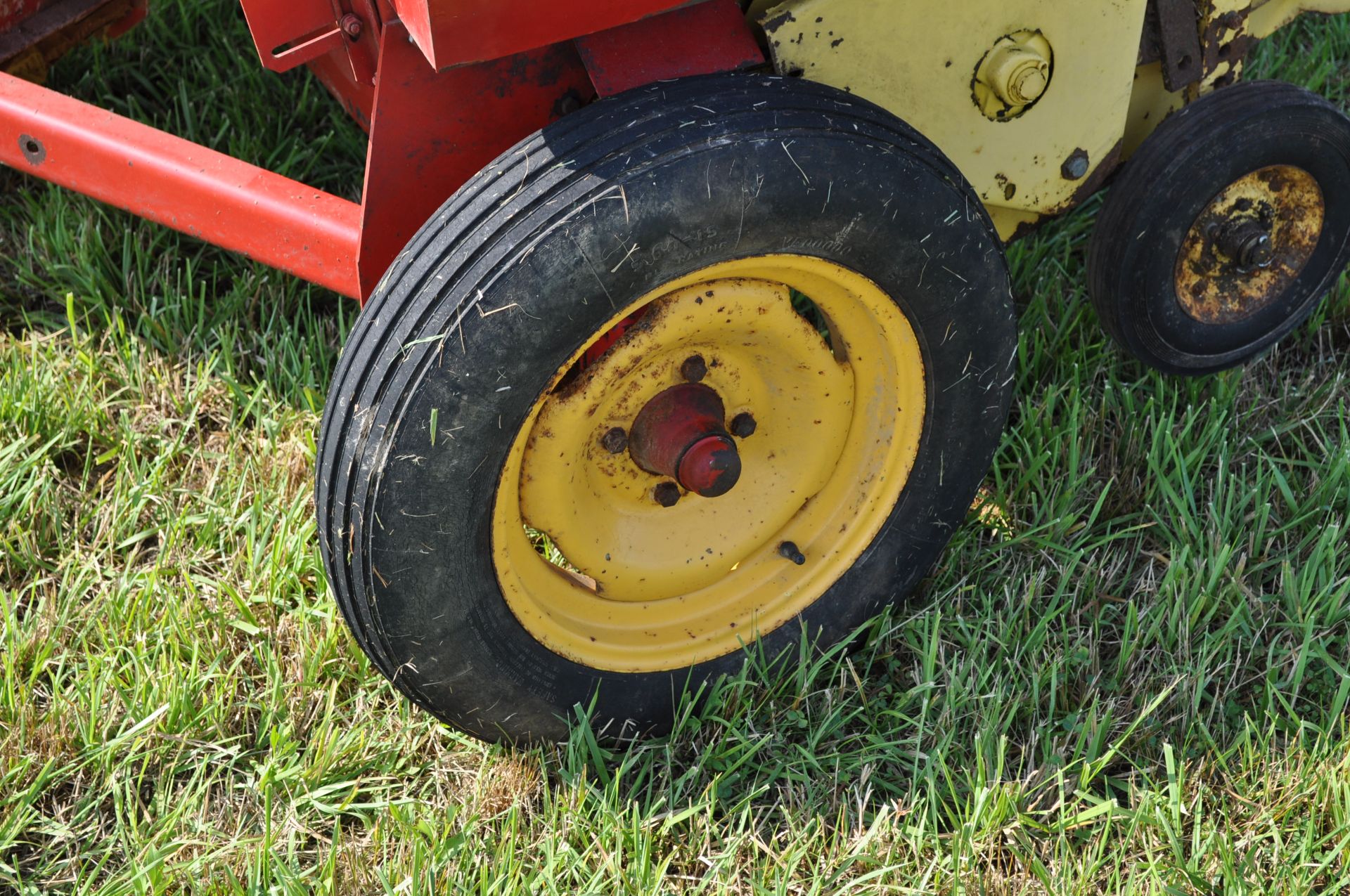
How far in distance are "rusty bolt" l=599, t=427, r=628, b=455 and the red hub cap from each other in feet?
0.06

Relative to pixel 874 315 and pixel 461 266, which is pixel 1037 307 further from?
pixel 461 266

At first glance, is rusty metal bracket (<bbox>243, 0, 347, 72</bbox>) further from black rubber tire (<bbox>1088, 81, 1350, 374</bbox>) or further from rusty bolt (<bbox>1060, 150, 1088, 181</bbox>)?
black rubber tire (<bbox>1088, 81, 1350, 374</bbox>)

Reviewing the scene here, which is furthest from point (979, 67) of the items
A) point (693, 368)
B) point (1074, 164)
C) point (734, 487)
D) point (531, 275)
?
point (531, 275)

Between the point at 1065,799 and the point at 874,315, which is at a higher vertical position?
the point at 874,315

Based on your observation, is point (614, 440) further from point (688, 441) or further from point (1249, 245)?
point (1249, 245)

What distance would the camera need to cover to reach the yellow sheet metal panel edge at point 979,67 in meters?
1.76

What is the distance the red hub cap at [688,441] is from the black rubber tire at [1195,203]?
82cm

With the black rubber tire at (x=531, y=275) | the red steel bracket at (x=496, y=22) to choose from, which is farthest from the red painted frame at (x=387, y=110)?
the black rubber tire at (x=531, y=275)

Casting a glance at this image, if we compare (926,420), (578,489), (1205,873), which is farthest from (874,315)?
(1205,873)

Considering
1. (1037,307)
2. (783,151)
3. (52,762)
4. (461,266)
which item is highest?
(783,151)

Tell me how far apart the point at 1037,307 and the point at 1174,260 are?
0.43m

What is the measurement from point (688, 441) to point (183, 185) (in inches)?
36.3

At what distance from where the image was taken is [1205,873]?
1743 mm

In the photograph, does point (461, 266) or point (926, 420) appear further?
point (926, 420)
